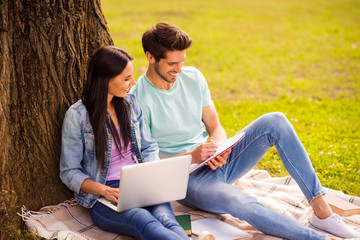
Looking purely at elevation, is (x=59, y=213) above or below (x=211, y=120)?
below

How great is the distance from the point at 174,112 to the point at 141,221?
3.81 feet

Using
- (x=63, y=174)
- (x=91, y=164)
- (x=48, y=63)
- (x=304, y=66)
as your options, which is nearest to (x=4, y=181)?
(x=63, y=174)

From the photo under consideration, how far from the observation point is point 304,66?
30.2 ft

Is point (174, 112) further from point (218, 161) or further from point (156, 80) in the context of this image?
point (218, 161)

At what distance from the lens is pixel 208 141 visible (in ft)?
12.1

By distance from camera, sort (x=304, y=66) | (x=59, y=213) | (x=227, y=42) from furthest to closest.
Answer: (x=227, y=42)
(x=304, y=66)
(x=59, y=213)

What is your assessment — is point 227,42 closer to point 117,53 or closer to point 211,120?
point 211,120

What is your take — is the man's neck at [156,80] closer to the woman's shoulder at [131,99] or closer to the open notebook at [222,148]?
the woman's shoulder at [131,99]

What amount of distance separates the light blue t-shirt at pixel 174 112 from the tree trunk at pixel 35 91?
57 cm

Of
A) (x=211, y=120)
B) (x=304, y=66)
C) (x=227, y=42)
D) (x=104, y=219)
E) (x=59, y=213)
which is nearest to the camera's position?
(x=104, y=219)

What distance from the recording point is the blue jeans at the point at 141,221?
2965 millimetres

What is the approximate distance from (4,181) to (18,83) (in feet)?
2.33

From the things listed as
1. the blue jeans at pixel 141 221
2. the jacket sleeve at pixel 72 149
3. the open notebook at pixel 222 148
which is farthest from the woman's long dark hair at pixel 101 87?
the open notebook at pixel 222 148

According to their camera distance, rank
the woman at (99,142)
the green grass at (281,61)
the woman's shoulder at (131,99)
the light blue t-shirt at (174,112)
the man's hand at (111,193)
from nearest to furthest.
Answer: the man's hand at (111,193) < the woman at (99,142) < the woman's shoulder at (131,99) < the light blue t-shirt at (174,112) < the green grass at (281,61)
